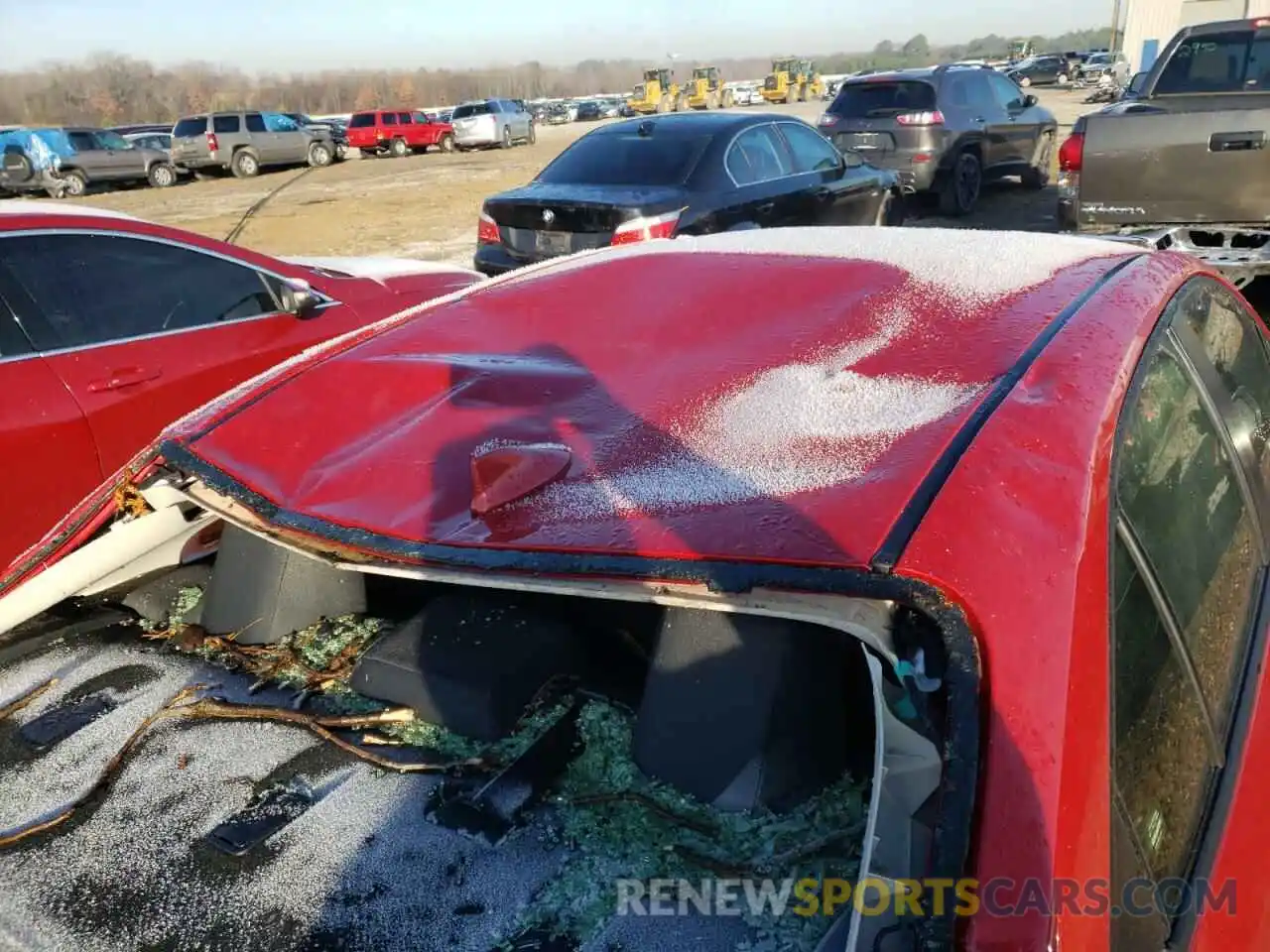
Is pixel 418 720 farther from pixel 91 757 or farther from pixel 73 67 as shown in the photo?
pixel 73 67

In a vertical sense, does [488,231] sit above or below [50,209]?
below

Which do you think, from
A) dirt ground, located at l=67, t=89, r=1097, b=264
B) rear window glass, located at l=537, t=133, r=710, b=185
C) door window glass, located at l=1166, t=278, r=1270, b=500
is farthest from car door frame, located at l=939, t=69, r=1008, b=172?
door window glass, located at l=1166, t=278, r=1270, b=500

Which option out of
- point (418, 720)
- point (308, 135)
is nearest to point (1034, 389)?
point (418, 720)

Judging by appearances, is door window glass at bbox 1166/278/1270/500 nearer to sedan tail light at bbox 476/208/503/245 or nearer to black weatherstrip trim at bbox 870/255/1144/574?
black weatherstrip trim at bbox 870/255/1144/574

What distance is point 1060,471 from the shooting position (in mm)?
1388

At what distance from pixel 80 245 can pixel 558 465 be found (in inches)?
110

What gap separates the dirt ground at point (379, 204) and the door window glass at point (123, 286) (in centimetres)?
756

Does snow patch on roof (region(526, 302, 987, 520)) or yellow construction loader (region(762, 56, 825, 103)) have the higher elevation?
yellow construction loader (region(762, 56, 825, 103))

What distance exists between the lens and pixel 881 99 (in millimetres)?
11367

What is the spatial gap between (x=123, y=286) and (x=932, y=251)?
2.94 metres

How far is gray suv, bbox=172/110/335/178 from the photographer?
83.3ft

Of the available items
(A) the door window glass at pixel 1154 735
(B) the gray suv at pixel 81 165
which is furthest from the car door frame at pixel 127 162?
(A) the door window glass at pixel 1154 735

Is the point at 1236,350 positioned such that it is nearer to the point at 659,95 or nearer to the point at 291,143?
the point at 291,143

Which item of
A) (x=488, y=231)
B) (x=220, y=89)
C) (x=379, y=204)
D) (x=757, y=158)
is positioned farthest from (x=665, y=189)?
(x=220, y=89)
